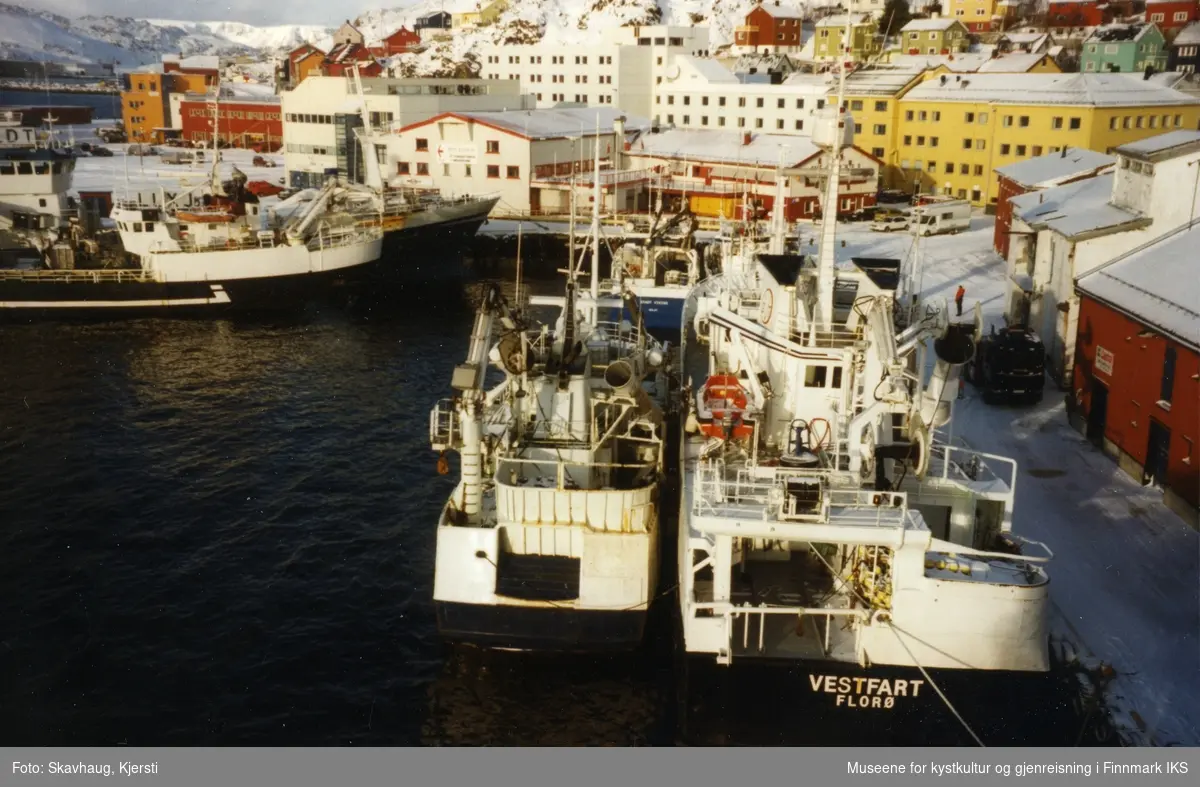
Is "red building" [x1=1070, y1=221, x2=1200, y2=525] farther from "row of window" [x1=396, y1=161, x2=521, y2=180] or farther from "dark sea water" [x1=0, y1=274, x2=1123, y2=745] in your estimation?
"row of window" [x1=396, y1=161, x2=521, y2=180]

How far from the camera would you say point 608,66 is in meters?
104

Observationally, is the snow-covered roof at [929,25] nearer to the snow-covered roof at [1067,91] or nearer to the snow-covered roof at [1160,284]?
the snow-covered roof at [1067,91]

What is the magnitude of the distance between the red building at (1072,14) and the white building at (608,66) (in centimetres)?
3503

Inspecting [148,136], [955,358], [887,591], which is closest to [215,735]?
[887,591]

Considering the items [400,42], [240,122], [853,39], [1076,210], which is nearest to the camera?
[1076,210]

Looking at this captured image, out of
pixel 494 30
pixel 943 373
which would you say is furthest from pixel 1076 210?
pixel 494 30

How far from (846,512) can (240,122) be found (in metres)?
120

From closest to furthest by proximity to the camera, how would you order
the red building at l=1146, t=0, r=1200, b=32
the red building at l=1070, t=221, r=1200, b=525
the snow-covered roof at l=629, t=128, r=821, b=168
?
the red building at l=1070, t=221, r=1200, b=525
the snow-covered roof at l=629, t=128, r=821, b=168
the red building at l=1146, t=0, r=1200, b=32

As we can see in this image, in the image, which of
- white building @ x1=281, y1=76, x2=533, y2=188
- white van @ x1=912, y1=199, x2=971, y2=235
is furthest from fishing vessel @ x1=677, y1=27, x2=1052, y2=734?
white building @ x1=281, y1=76, x2=533, y2=188

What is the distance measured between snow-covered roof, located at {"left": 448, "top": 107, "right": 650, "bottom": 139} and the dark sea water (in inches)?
1506

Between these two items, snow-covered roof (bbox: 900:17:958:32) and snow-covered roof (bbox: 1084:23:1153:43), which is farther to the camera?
snow-covered roof (bbox: 900:17:958:32)

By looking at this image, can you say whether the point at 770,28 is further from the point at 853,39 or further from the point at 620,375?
the point at 620,375

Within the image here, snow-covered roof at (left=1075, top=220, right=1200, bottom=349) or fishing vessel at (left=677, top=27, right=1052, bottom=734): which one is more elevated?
snow-covered roof at (left=1075, top=220, right=1200, bottom=349)

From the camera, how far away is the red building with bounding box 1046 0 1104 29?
85.9m
